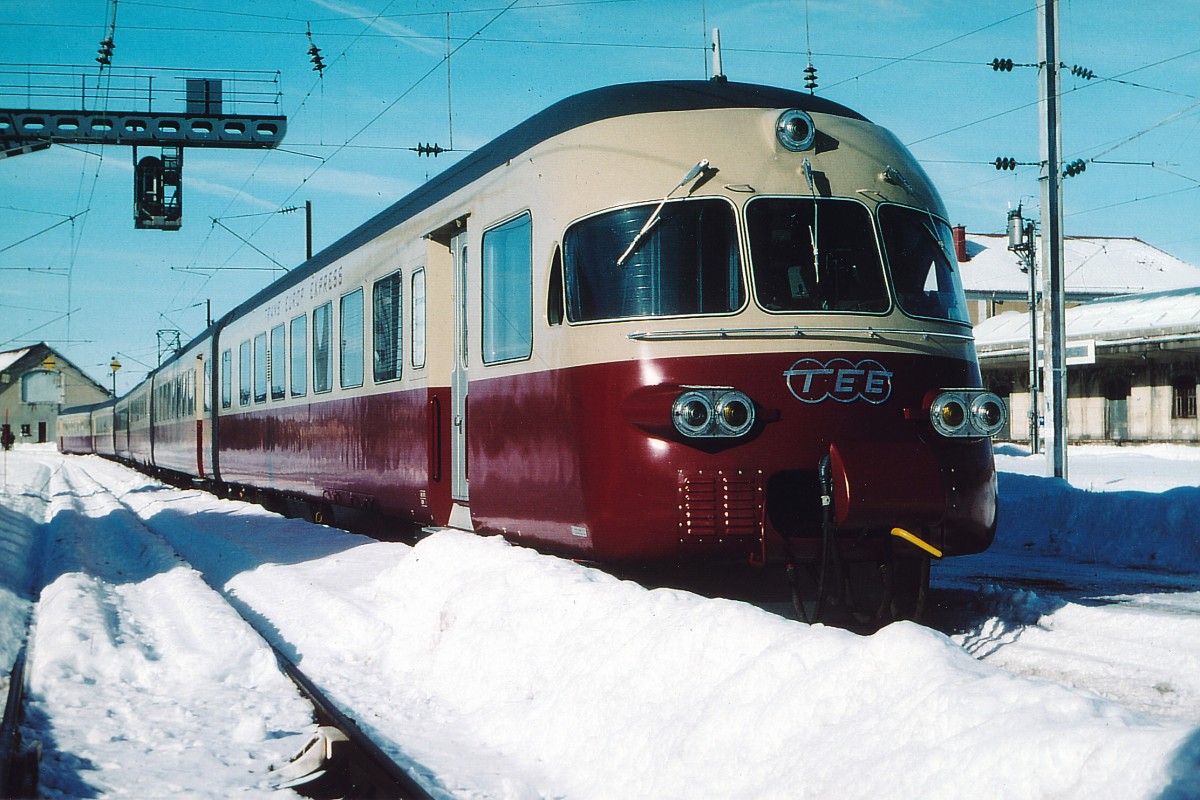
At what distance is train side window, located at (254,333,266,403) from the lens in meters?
18.0

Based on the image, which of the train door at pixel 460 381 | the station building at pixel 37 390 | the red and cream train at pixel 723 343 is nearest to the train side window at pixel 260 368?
the train door at pixel 460 381

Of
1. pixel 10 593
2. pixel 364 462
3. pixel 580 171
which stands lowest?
pixel 10 593

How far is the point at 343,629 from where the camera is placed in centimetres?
805

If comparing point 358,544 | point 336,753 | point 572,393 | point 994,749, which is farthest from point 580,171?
point 358,544

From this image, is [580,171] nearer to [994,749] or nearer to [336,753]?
[336,753]

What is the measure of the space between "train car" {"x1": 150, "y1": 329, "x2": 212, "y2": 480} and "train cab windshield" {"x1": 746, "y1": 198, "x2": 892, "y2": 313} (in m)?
18.2

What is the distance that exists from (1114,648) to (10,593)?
8.76 m

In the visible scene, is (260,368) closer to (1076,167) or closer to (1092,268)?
(1076,167)

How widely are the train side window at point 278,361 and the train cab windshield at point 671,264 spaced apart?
9920mm

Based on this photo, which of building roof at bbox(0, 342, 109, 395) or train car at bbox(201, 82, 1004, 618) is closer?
train car at bbox(201, 82, 1004, 618)

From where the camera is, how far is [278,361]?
16.9 metres

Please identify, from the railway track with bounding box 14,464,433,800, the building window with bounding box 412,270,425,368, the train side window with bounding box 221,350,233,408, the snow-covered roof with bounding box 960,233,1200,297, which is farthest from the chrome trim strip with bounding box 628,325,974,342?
the snow-covered roof with bounding box 960,233,1200,297

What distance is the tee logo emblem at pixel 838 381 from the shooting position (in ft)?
22.8

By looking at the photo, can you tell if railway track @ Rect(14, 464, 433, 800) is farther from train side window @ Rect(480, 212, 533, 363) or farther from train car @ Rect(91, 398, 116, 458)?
train car @ Rect(91, 398, 116, 458)
